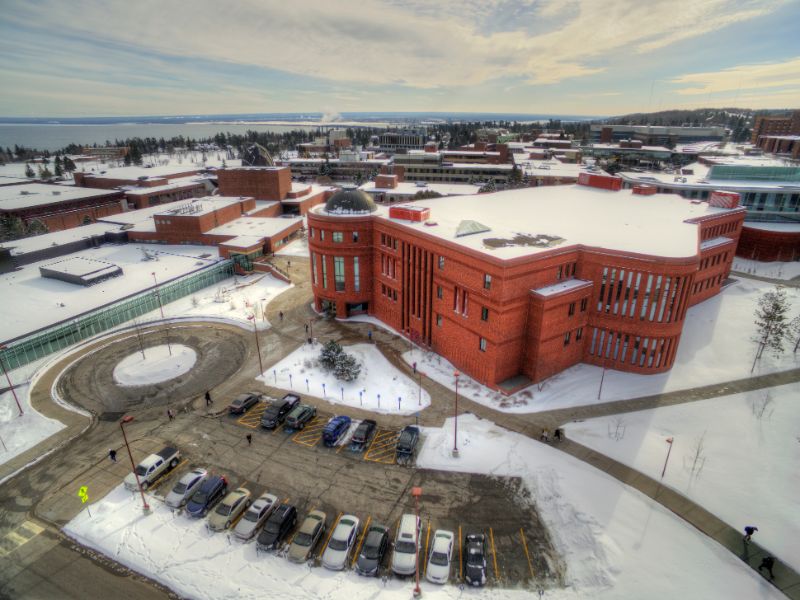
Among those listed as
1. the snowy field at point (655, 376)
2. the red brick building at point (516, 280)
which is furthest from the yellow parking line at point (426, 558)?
the red brick building at point (516, 280)

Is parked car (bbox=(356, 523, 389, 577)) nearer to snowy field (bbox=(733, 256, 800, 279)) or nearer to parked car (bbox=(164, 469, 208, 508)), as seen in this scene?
parked car (bbox=(164, 469, 208, 508))

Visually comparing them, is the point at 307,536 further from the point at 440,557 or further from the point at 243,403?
the point at 243,403

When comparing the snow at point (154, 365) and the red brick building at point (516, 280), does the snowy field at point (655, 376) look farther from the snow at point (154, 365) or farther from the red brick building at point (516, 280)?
the snow at point (154, 365)

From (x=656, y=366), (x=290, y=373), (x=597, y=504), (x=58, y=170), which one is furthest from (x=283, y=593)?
(x=58, y=170)

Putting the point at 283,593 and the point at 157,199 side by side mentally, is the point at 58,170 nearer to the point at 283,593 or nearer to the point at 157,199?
the point at 157,199

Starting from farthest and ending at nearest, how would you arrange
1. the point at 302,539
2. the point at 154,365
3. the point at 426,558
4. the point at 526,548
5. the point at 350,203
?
the point at 350,203
the point at 154,365
the point at 526,548
the point at 302,539
the point at 426,558

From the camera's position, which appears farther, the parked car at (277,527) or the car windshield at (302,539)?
the parked car at (277,527)

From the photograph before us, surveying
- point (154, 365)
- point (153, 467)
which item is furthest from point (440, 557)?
point (154, 365)
